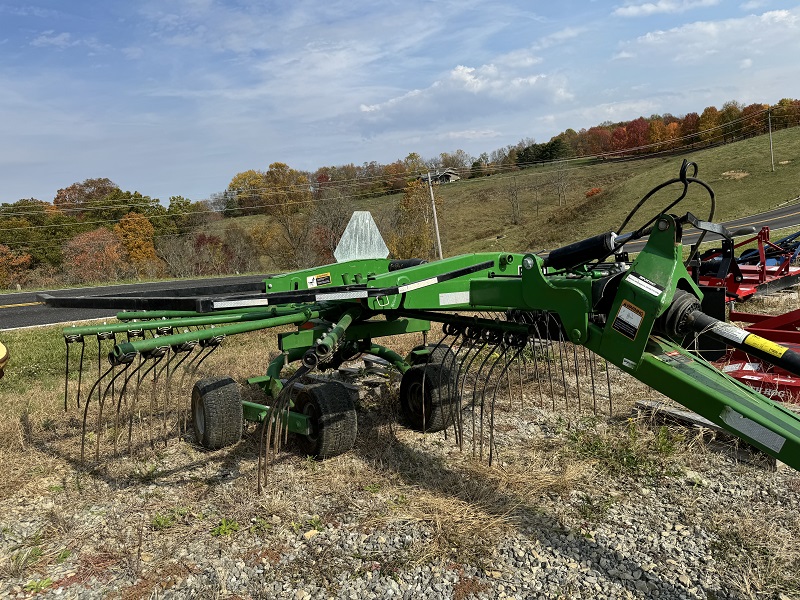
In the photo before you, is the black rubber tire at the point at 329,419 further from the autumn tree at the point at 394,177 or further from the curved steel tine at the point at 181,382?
the autumn tree at the point at 394,177

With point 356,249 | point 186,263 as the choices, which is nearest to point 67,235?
point 186,263

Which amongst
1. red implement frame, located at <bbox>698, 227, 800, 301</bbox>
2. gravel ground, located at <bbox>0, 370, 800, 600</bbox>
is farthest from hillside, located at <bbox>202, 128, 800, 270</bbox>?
gravel ground, located at <bbox>0, 370, 800, 600</bbox>

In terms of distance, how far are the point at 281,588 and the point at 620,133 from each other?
221 ft

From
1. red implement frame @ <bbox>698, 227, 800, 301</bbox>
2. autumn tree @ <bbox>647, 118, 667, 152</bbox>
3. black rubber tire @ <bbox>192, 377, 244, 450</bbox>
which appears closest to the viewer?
black rubber tire @ <bbox>192, 377, 244, 450</bbox>

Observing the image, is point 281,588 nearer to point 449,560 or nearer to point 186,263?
point 449,560

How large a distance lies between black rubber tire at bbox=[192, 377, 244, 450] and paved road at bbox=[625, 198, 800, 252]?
75.1ft

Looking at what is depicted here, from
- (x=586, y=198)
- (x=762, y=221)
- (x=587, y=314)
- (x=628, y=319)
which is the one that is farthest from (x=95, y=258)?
(x=586, y=198)

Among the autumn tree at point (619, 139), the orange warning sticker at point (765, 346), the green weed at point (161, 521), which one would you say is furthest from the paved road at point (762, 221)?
the autumn tree at point (619, 139)

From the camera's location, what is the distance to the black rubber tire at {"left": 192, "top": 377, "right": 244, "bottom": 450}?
4.21m

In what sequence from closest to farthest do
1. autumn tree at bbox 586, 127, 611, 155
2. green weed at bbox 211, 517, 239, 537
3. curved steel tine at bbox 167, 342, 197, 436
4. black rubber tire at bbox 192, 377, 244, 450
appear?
green weed at bbox 211, 517, 239, 537, curved steel tine at bbox 167, 342, 197, 436, black rubber tire at bbox 192, 377, 244, 450, autumn tree at bbox 586, 127, 611, 155

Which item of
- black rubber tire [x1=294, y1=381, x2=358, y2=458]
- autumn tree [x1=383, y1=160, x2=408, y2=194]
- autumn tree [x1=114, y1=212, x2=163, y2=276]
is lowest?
black rubber tire [x1=294, y1=381, x2=358, y2=458]

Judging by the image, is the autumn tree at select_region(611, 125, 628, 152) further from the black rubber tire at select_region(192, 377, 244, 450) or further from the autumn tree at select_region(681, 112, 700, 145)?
the black rubber tire at select_region(192, 377, 244, 450)

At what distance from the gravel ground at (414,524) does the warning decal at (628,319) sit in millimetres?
1154

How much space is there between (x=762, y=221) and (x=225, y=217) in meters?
39.2
